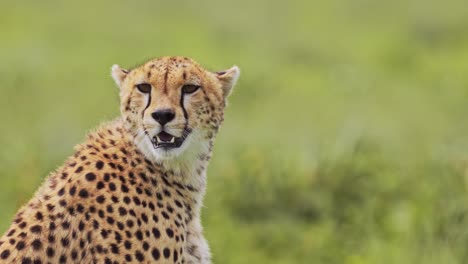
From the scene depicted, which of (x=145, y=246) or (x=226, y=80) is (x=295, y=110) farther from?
(x=145, y=246)

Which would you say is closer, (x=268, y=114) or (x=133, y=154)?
(x=133, y=154)

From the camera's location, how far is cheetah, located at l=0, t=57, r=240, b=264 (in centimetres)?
400

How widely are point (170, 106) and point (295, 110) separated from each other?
24.5 ft

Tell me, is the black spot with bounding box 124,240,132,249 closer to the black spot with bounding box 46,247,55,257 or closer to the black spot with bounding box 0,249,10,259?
the black spot with bounding box 46,247,55,257

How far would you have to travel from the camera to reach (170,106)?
4.07 m

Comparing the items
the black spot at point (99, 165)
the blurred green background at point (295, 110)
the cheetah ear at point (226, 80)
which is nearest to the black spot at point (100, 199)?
the black spot at point (99, 165)

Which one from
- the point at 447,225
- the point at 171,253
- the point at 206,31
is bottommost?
the point at 206,31

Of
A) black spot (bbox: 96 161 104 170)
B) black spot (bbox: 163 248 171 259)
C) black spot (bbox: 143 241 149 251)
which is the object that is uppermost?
black spot (bbox: 96 161 104 170)

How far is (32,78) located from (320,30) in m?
4.72

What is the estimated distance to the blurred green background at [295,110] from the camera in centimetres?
698

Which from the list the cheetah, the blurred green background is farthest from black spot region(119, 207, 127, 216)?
the blurred green background

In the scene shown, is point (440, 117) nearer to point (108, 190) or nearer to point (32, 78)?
point (32, 78)

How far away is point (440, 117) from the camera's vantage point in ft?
37.1

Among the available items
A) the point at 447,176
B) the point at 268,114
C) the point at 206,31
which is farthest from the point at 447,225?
the point at 206,31
